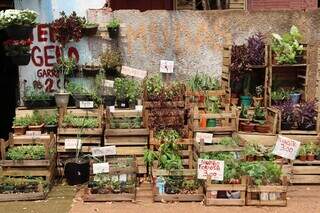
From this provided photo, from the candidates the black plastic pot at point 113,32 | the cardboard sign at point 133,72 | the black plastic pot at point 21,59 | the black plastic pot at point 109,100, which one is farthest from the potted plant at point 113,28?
the black plastic pot at point 21,59

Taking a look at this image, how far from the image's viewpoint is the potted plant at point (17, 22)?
8.92 meters

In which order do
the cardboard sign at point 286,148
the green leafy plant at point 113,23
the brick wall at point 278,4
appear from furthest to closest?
the brick wall at point 278,4, the green leafy plant at point 113,23, the cardboard sign at point 286,148

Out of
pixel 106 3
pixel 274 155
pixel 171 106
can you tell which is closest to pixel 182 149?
pixel 171 106

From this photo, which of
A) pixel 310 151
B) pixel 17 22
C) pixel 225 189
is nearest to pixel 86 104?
pixel 17 22

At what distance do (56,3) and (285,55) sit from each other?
168 inches

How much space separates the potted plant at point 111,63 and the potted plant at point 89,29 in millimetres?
428

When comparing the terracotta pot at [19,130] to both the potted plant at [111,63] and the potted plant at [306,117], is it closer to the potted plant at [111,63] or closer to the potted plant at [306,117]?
the potted plant at [111,63]

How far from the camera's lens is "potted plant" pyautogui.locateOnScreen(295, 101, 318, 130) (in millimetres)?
9422

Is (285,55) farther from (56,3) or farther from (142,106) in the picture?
(56,3)

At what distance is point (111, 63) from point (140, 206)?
3135 millimetres

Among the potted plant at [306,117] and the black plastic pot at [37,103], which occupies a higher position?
the black plastic pot at [37,103]

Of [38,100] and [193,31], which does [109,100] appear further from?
[193,31]

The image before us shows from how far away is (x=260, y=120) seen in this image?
9.72 metres

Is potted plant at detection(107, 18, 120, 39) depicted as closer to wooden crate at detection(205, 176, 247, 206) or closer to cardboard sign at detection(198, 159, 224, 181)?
cardboard sign at detection(198, 159, 224, 181)
